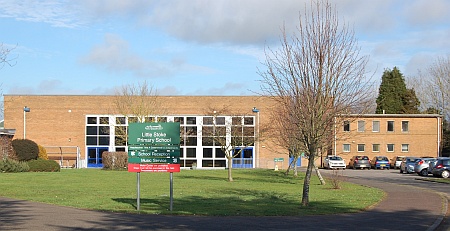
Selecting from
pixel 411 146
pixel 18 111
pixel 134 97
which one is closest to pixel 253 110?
pixel 134 97

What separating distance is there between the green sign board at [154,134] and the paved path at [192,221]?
8.41 ft

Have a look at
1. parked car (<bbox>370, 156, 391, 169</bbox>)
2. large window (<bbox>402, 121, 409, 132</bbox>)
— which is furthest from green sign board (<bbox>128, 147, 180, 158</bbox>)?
large window (<bbox>402, 121, 409, 132</bbox>)

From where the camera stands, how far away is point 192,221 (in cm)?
1504

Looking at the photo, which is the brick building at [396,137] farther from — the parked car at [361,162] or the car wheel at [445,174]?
the car wheel at [445,174]

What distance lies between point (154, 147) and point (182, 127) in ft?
160

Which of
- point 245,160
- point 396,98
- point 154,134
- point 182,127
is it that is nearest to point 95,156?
point 182,127

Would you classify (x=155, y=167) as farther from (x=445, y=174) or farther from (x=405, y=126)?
(x=405, y=126)

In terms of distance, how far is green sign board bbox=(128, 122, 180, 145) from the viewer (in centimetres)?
1788

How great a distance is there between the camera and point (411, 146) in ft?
231

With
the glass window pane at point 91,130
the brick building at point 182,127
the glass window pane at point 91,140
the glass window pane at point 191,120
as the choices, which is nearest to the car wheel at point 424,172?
the brick building at point 182,127

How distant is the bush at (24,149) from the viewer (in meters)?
47.1

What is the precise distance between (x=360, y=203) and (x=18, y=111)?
5505cm

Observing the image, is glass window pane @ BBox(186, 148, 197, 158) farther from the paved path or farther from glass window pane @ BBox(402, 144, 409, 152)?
the paved path

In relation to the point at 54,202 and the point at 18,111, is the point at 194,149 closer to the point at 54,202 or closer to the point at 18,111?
the point at 18,111
